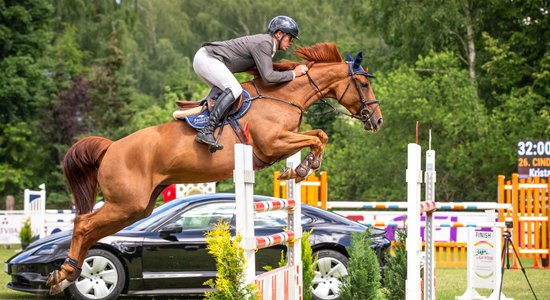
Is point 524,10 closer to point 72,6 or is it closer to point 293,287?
point 72,6

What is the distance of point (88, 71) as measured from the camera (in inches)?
1720

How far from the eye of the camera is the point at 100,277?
32.8 feet

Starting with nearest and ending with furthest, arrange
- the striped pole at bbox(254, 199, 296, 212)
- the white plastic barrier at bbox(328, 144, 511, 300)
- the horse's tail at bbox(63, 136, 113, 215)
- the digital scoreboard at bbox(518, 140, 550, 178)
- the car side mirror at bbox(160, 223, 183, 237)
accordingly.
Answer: the striped pole at bbox(254, 199, 296, 212), the white plastic barrier at bbox(328, 144, 511, 300), the horse's tail at bbox(63, 136, 113, 215), the car side mirror at bbox(160, 223, 183, 237), the digital scoreboard at bbox(518, 140, 550, 178)

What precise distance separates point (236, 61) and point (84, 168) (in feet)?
5.12

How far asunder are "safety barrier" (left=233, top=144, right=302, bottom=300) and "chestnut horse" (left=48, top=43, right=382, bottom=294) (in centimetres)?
39

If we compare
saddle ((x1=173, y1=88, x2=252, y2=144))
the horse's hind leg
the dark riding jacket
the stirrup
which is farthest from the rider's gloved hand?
the horse's hind leg

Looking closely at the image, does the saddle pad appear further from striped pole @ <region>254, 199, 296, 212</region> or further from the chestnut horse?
striped pole @ <region>254, 199, 296, 212</region>

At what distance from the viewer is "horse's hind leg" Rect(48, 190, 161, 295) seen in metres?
7.36

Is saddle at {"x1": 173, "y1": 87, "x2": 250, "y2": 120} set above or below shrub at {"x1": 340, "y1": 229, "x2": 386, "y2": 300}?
above

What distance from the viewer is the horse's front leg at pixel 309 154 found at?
726cm

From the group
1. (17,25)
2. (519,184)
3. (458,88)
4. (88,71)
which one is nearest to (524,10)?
(458,88)

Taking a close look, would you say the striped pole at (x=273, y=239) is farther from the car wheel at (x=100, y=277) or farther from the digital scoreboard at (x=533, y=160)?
the digital scoreboard at (x=533, y=160)

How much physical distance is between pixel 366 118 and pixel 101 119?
103 ft

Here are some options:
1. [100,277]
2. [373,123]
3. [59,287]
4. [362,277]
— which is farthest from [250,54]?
[100,277]
